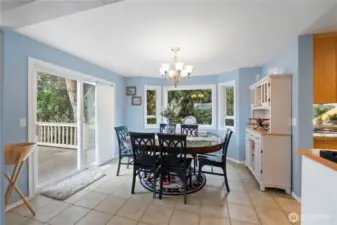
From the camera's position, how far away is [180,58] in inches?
145

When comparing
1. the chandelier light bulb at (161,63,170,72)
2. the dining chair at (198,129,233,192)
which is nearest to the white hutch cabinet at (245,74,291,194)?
the dining chair at (198,129,233,192)

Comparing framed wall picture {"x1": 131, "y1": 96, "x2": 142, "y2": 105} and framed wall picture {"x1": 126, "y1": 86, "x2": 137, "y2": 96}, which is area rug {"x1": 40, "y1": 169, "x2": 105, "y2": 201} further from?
framed wall picture {"x1": 126, "y1": 86, "x2": 137, "y2": 96}

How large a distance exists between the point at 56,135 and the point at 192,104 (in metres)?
3.88

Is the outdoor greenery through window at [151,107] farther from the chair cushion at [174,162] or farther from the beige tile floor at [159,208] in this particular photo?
the chair cushion at [174,162]

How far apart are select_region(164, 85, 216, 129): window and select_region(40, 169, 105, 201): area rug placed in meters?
2.68

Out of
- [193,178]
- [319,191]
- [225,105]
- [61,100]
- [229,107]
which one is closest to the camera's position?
[319,191]

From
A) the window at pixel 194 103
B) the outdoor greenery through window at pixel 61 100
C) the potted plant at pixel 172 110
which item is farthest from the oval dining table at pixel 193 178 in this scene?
the window at pixel 194 103

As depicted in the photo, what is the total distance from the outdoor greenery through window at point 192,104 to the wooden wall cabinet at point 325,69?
9.76 ft

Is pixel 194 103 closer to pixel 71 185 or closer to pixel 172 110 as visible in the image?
pixel 172 110

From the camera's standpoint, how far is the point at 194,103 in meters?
5.68

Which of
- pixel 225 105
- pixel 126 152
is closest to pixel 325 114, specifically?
pixel 225 105

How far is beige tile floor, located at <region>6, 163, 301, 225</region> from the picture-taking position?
219 centimetres

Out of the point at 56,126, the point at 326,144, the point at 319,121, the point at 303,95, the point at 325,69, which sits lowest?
the point at 326,144

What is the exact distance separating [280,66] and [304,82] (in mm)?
764
